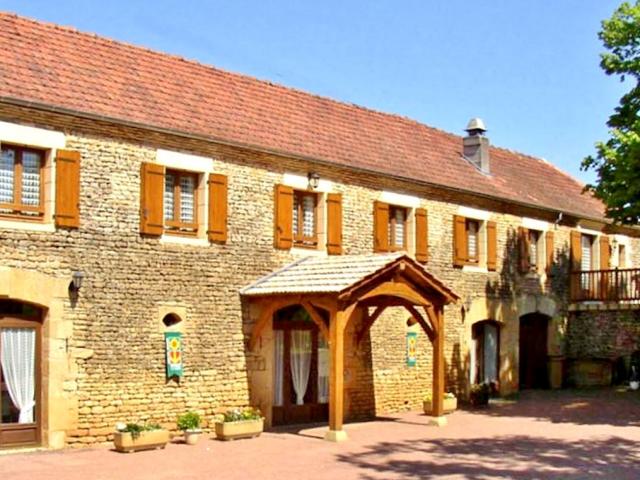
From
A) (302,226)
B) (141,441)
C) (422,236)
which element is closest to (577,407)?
(422,236)

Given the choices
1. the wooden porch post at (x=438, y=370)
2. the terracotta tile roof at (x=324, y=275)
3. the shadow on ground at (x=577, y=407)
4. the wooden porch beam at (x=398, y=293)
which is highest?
the terracotta tile roof at (x=324, y=275)

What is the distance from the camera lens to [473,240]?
23.0 metres

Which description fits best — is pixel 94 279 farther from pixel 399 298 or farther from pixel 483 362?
pixel 483 362

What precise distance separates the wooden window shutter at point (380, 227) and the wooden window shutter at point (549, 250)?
21.6 feet

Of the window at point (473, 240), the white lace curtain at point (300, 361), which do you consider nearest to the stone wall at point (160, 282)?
the white lace curtain at point (300, 361)

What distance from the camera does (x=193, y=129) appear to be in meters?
16.5

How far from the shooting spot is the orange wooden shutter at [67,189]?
47.4ft

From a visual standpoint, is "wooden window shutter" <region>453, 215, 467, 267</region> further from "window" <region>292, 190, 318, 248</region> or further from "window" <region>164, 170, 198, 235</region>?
"window" <region>164, 170, 198, 235</region>

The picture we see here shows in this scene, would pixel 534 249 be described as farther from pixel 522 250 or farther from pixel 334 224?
pixel 334 224

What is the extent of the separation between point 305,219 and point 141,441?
5.94 m

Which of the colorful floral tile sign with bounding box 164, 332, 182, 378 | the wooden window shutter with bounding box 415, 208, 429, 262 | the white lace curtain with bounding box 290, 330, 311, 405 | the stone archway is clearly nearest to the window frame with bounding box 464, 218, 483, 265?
the wooden window shutter with bounding box 415, 208, 429, 262

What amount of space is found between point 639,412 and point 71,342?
11.5 meters

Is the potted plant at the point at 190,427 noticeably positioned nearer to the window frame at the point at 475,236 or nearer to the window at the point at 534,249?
the window frame at the point at 475,236

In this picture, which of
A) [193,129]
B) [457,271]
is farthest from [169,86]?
[457,271]
